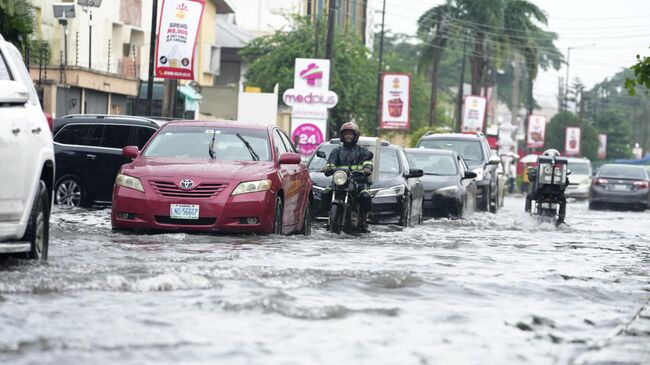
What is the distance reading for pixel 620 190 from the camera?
4556 centimetres

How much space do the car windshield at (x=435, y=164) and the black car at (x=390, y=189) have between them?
373cm

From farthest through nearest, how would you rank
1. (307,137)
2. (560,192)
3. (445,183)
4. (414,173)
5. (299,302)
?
(307,137) → (560,192) → (445,183) → (414,173) → (299,302)

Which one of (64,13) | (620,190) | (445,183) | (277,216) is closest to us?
(277,216)

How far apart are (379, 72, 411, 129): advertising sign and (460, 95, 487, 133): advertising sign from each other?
12074 mm

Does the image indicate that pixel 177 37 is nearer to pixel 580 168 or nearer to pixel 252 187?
pixel 252 187

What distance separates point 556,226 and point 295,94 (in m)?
13.7

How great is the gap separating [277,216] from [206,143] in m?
1.39

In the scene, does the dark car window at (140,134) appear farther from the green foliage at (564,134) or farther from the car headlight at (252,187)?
the green foliage at (564,134)

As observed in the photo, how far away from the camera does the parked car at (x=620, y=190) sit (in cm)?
4531

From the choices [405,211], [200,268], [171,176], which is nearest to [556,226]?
[405,211]

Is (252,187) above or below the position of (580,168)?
above

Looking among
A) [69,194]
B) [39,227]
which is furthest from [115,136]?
[39,227]

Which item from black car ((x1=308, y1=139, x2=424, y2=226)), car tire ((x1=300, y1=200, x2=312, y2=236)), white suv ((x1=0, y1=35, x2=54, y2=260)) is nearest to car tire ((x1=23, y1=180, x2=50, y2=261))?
white suv ((x1=0, y1=35, x2=54, y2=260))

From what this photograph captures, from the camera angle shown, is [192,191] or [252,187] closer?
[192,191]
